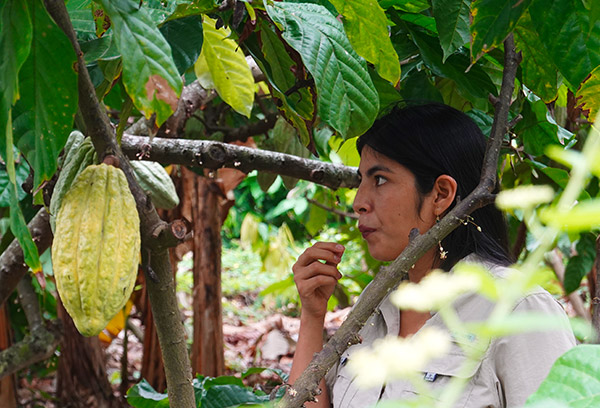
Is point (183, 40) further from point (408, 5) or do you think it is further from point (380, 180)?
point (380, 180)

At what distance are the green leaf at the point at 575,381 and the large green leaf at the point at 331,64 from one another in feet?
1.98

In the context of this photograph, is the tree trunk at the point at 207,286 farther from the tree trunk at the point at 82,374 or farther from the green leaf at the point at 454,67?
the green leaf at the point at 454,67

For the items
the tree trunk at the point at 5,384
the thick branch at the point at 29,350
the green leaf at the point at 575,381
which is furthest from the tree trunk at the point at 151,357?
the green leaf at the point at 575,381

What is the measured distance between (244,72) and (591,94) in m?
0.67

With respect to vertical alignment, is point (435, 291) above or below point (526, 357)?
above

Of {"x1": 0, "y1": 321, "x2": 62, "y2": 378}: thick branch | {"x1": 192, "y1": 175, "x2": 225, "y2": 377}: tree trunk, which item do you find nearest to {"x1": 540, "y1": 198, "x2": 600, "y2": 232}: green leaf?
{"x1": 0, "y1": 321, "x2": 62, "y2": 378}: thick branch

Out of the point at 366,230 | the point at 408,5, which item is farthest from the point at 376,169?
the point at 408,5

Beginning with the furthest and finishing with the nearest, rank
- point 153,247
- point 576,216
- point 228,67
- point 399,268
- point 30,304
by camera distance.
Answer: point 30,304
point 228,67
point 153,247
point 399,268
point 576,216

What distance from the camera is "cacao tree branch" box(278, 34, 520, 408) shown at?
642 millimetres

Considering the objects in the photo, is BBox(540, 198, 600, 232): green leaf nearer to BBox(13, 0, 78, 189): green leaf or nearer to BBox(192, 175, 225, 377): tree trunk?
BBox(13, 0, 78, 189): green leaf

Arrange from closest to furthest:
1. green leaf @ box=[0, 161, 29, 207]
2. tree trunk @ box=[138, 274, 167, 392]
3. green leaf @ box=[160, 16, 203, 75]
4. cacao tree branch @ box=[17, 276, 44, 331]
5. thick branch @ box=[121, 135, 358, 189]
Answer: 1. green leaf @ box=[160, 16, 203, 75]
2. thick branch @ box=[121, 135, 358, 189]
3. green leaf @ box=[0, 161, 29, 207]
4. cacao tree branch @ box=[17, 276, 44, 331]
5. tree trunk @ box=[138, 274, 167, 392]

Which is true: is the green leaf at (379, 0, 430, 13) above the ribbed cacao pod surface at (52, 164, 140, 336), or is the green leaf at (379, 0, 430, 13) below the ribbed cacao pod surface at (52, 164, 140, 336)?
above

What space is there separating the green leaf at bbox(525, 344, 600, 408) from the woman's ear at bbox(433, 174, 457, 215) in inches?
38.4

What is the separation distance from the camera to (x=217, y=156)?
151 centimetres
